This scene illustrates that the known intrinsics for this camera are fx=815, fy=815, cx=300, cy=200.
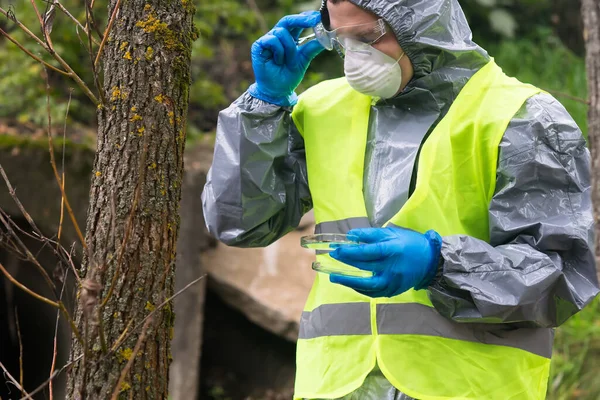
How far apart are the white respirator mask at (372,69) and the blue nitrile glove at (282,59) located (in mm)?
187

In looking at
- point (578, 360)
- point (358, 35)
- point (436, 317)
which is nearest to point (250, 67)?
point (578, 360)

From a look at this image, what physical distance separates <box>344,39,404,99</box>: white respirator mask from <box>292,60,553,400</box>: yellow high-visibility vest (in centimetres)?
17

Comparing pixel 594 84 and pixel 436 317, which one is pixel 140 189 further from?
pixel 594 84

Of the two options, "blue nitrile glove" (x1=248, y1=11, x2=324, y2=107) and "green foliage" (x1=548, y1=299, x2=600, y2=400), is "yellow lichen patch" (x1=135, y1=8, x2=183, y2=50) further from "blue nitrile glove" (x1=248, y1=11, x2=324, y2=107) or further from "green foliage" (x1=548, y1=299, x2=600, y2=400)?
"green foliage" (x1=548, y1=299, x2=600, y2=400)

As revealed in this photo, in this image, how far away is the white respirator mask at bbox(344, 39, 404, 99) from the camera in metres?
2.02

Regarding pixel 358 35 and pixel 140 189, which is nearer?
pixel 140 189

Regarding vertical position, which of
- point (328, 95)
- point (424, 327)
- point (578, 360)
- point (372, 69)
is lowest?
point (578, 360)

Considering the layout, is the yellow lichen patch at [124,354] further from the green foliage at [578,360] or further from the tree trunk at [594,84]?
the green foliage at [578,360]

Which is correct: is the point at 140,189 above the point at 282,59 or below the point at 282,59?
below

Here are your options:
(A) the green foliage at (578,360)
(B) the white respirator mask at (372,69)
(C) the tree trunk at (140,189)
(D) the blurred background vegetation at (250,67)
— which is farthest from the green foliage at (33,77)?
(A) the green foliage at (578,360)

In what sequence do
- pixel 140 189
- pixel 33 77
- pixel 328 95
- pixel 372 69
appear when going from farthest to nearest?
pixel 33 77, pixel 328 95, pixel 372 69, pixel 140 189

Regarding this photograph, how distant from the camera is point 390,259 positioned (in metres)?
1.76

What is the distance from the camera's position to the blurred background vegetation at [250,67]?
5.25m

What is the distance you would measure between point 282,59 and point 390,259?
0.72 meters
